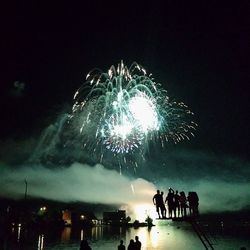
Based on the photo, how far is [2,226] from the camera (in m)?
149

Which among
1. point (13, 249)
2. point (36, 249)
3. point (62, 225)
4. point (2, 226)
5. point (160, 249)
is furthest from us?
point (62, 225)

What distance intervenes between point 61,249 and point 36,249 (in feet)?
28.7

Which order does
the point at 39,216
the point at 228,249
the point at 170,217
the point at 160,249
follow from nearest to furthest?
the point at 170,217
the point at 160,249
the point at 228,249
the point at 39,216

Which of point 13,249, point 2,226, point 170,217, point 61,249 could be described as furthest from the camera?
point 2,226

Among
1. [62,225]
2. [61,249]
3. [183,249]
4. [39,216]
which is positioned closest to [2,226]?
[39,216]

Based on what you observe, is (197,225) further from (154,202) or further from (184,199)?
(154,202)

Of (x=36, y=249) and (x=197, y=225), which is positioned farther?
(x=36, y=249)

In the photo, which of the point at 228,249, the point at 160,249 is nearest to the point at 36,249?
the point at 160,249

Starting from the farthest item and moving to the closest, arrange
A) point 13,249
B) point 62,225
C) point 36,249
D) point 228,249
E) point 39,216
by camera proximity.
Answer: point 62,225 → point 39,216 → point 228,249 → point 36,249 → point 13,249

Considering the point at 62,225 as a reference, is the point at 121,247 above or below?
below

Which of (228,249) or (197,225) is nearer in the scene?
(197,225)

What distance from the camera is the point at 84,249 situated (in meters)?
22.4

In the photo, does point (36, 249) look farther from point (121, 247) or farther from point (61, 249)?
point (121, 247)

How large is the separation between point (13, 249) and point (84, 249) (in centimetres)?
4827
